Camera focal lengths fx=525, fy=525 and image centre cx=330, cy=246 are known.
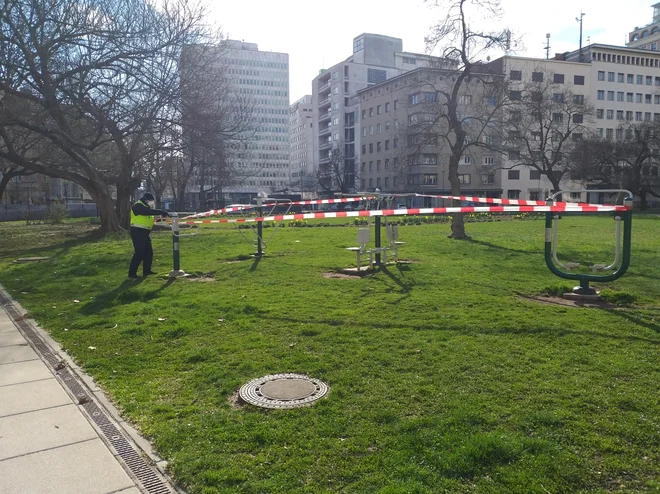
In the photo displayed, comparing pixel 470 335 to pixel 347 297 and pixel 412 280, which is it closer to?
pixel 347 297

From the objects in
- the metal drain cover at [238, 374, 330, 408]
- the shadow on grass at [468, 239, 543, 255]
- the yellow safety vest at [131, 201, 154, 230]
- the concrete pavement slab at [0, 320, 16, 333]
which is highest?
the yellow safety vest at [131, 201, 154, 230]

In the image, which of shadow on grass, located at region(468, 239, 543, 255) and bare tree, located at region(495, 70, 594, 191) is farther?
bare tree, located at region(495, 70, 594, 191)

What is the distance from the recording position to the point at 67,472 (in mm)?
3256

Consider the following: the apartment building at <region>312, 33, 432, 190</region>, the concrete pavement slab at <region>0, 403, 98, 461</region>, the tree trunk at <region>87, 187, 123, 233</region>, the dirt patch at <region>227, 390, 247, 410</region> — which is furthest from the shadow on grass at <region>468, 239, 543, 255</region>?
the apartment building at <region>312, 33, 432, 190</region>

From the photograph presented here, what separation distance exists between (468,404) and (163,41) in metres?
18.8

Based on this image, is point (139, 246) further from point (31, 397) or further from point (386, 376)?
→ point (386, 376)

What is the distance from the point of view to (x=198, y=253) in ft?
49.6

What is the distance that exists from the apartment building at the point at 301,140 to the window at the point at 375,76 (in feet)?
94.4

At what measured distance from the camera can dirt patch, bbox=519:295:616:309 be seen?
7302mm

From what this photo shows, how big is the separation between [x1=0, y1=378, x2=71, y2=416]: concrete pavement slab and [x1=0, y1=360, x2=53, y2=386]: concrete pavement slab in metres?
0.13

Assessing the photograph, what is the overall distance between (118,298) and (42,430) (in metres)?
5.03

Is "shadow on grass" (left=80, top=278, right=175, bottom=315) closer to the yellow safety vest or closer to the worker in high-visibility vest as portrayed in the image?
the worker in high-visibility vest

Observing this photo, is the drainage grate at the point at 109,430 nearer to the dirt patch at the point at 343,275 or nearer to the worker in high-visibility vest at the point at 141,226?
the worker in high-visibility vest at the point at 141,226

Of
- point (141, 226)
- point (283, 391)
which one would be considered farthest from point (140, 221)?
point (283, 391)
